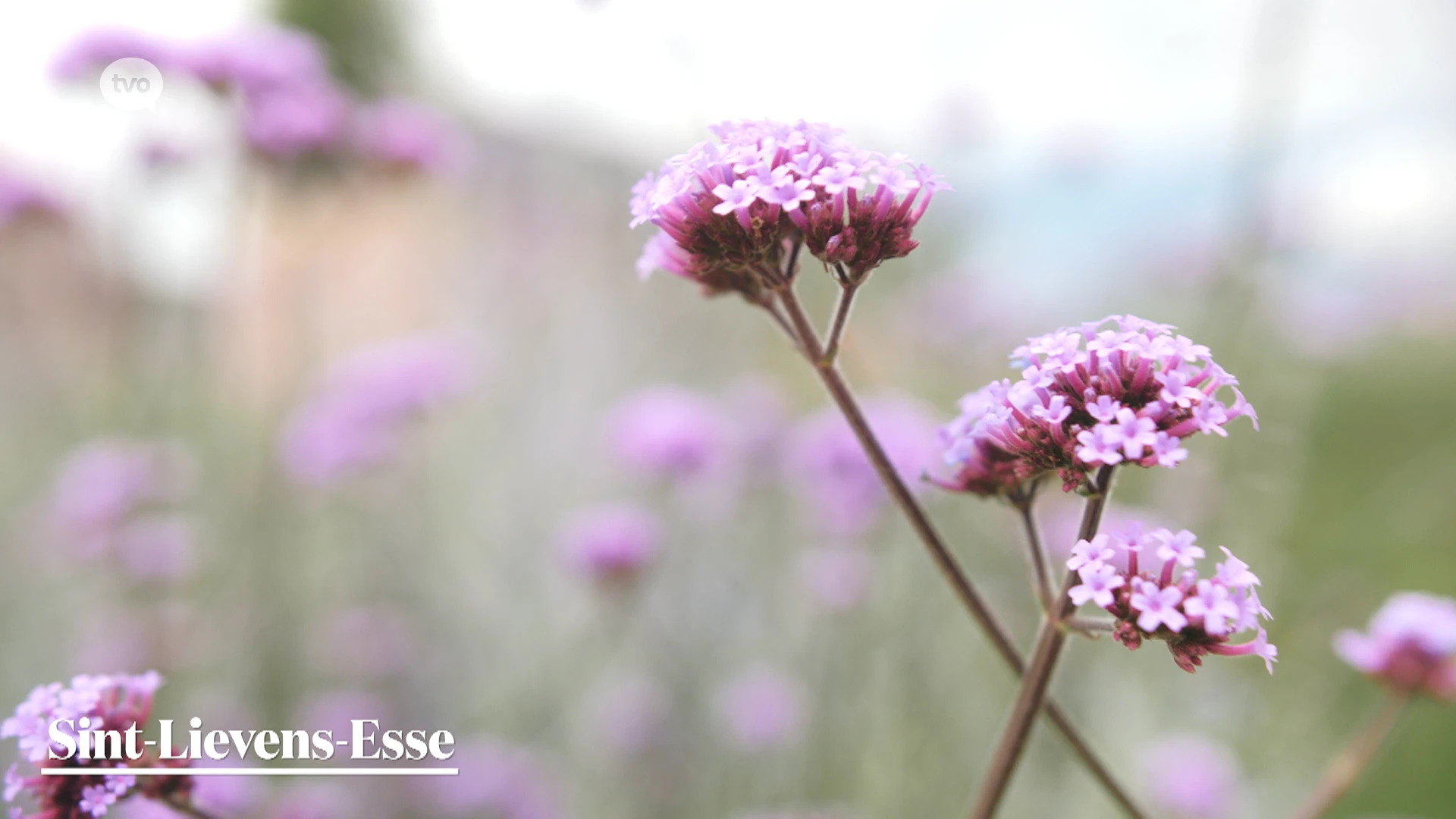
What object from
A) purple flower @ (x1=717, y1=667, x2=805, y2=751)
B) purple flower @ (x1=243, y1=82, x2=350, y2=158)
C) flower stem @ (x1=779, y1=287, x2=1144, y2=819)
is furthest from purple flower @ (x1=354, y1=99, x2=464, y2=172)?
flower stem @ (x1=779, y1=287, x2=1144, y2=819)

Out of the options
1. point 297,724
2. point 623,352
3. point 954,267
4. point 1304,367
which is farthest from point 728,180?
point 623,352

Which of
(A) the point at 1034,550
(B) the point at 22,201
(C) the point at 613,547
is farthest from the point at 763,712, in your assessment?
(B) the point at 22,201

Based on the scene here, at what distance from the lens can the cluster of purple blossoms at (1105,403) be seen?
1.75ft

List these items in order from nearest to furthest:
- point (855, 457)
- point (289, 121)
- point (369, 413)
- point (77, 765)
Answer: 1. point (77, 765)
2. point (855, 457)
3. point (289, 121)
4. point (369, 413)

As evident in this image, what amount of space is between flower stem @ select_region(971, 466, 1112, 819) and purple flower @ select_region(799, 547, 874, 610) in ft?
3.68

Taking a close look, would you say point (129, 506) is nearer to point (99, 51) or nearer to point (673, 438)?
point (99, 51)

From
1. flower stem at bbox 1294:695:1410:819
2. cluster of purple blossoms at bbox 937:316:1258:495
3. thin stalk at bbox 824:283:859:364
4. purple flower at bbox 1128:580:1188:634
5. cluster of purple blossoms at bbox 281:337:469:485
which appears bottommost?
flower stem at bbox 1294:695:1410:819

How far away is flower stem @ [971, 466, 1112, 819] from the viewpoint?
0.57 metres

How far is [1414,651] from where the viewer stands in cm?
84

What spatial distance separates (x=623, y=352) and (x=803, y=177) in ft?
11.2

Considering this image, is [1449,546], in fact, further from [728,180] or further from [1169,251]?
[728,180]

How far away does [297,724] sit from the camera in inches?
73.0

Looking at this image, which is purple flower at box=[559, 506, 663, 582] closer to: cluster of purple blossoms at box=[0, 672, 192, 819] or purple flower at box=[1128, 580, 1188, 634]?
cluster of purple blossoms at box=[0, 672, 192, 819]

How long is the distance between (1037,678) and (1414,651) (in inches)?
18.9
